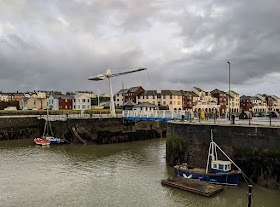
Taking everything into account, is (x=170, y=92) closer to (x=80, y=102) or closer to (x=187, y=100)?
(x=187, y=100)

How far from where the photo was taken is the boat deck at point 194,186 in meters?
16.8

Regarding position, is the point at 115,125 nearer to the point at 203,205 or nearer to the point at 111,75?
the point at 111,75

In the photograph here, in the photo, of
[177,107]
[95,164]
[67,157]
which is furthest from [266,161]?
[177,107]

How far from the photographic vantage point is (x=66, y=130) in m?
43.8

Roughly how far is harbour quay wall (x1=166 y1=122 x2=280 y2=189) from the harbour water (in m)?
1.22

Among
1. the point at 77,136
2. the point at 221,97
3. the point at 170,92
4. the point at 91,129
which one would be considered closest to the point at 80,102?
the point at 170,92

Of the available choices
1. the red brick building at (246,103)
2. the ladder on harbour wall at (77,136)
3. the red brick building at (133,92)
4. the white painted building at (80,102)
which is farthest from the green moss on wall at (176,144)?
the red brick building at (246,103)

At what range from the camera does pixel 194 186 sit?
17766 millimetres

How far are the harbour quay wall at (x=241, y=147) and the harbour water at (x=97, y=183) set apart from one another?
1219 millimetres

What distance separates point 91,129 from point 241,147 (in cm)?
2776

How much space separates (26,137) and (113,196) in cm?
3786

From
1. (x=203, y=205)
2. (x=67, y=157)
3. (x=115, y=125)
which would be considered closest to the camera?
(x=203, y=205)

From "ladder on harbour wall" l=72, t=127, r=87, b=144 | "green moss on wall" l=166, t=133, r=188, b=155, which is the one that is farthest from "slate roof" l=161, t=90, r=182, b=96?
"green moss on wall" l=166, t=133, r=188, b=155

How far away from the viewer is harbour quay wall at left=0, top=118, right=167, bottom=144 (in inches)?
1639
